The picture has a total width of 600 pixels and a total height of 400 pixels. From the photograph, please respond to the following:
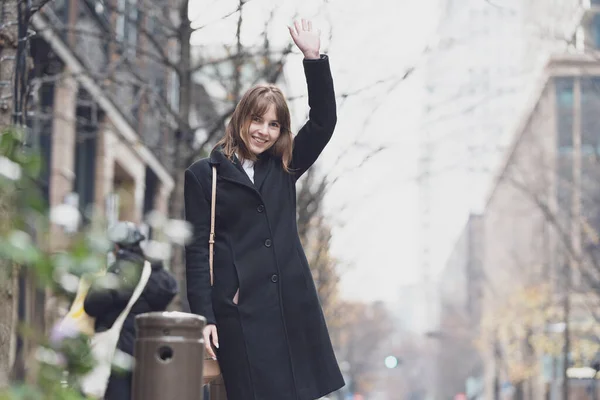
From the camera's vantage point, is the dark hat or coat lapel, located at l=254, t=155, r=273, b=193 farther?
the dark hat

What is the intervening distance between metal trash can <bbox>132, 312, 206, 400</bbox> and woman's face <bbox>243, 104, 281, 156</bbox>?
36.1 inches

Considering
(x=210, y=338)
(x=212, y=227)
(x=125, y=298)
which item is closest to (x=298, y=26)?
(x=212, y=227)

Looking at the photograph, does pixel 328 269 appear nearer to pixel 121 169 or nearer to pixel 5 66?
pixel 121 169

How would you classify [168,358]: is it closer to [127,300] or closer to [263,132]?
→ [263,132]

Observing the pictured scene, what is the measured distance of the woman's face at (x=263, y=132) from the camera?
431 cm

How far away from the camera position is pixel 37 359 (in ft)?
6.72

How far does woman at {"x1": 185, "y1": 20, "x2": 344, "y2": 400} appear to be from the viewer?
4.24 m

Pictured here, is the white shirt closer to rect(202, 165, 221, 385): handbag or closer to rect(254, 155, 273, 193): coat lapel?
rect(254, 155, 273, 193): coat lapel

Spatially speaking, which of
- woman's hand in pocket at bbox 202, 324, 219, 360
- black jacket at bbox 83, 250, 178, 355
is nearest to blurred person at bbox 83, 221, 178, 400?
black jacket at bbox 83, 250, 178, 355

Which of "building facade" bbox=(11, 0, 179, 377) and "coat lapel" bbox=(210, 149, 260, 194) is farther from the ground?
"building facade" bbox=(11, 0, 179, 377)

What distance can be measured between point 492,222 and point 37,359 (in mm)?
102754

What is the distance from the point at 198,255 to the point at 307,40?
2.84 ft

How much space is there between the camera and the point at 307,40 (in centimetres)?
434

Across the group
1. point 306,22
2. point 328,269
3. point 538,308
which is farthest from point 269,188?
point 538,308
